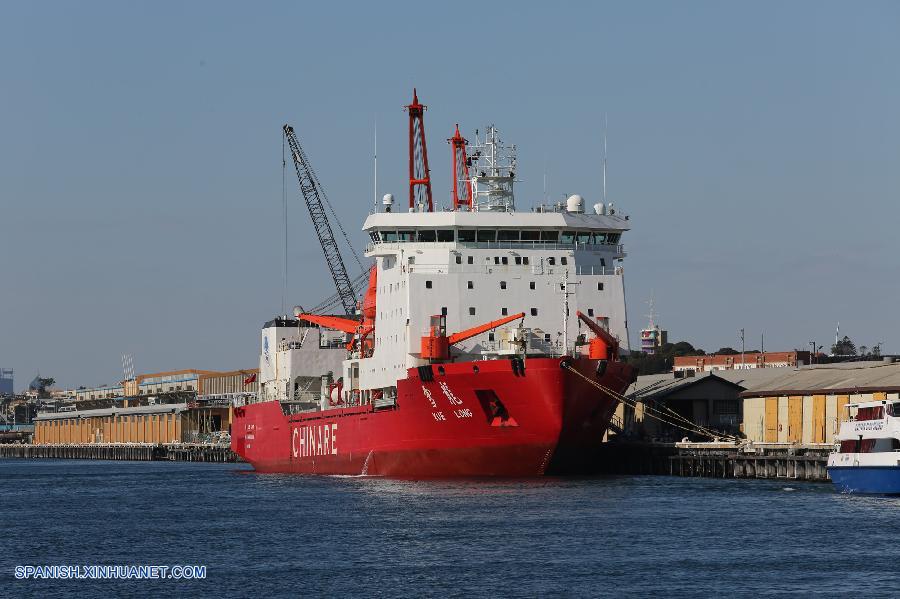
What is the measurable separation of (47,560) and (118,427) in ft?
338

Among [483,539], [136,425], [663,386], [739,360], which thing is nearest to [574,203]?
[663,386]

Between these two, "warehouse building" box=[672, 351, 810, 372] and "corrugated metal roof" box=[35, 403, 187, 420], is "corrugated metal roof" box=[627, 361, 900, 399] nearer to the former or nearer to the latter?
"warehouse building" box=[672, 351, 810, 372]

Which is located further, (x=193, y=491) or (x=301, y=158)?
(x=301, y=158)

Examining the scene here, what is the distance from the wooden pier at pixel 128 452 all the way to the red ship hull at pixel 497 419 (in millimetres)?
49383

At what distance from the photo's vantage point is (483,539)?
37812 mm

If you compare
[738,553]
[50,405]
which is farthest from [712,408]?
[50,405]

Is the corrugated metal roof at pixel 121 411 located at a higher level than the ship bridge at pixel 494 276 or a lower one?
lower

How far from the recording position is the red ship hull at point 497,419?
51.9 metres

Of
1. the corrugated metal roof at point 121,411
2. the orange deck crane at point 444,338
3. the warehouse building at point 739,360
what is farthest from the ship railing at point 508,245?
the corrugated metal roof at point 121,411

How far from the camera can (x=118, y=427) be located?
138 metres

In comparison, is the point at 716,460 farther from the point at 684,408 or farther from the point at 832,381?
the point at 684,408

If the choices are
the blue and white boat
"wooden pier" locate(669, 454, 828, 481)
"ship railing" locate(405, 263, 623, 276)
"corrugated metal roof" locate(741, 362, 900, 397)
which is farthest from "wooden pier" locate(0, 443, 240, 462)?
the blue and white boat

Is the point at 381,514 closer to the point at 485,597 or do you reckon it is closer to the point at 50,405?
the point at 485,597

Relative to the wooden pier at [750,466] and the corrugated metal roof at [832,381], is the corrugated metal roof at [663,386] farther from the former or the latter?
the wooden pier at [750,466]
